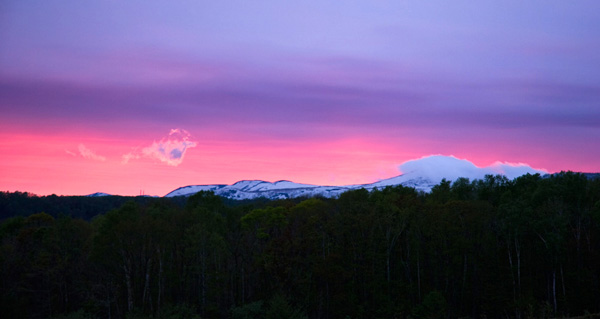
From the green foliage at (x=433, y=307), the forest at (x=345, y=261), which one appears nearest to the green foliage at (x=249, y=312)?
the forest at (x=345, y=261)

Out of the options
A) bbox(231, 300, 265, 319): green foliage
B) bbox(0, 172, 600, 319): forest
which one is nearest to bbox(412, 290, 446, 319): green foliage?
bbox(0, 172, 600, 319): forest

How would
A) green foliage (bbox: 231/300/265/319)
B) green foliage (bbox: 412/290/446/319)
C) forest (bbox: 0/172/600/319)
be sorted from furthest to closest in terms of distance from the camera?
forest (bbox: 0/172/600/319)
green foliage (bbox: 231/300/265/319)
green foliage (bbox: 412/290/446/319)

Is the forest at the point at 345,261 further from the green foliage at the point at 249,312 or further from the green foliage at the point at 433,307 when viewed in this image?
the green foliage at the point at 433,307

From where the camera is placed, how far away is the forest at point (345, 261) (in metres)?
69.8

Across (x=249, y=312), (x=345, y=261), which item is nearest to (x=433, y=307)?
(x=345, y=261)

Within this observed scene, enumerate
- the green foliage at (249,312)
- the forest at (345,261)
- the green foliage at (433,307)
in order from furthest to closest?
the forest at (345,261)
the green foliage at (249,312)
the green foliage at (433,307)

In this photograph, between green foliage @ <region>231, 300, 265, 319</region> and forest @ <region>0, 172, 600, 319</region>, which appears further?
forest @ <region>0, 172, 600, 319</region>

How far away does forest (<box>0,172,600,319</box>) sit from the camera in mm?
69750

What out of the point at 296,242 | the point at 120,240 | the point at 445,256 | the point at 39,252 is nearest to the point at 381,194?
the point at 445,256

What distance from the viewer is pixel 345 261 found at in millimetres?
75875

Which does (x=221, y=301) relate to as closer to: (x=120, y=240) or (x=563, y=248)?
(x=120, y=240)

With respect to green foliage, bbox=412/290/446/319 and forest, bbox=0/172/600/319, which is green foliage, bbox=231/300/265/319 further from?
green foliage, bbox=412/290/446/319

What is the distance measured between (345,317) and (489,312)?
1996cm

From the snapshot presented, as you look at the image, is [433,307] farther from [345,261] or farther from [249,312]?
[249,312]
